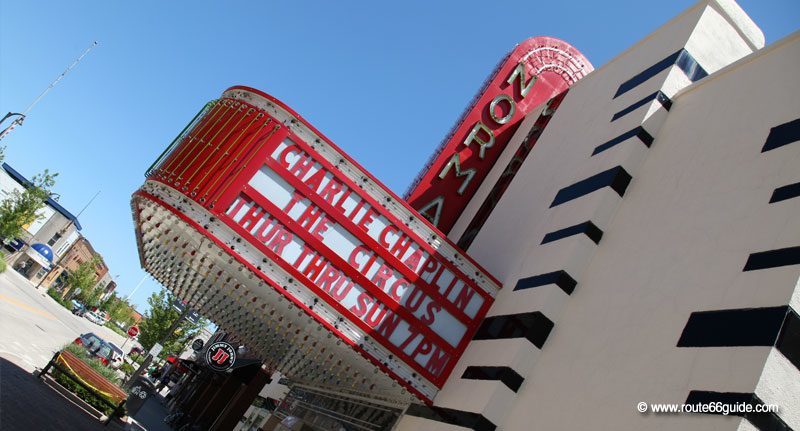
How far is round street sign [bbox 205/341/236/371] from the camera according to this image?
25219mm

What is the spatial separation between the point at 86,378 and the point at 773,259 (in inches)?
778

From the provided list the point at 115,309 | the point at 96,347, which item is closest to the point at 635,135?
the point at 96,347

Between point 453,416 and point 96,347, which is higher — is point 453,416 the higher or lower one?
the higher one

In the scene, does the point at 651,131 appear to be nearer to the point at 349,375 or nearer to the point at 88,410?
the point at 349,375

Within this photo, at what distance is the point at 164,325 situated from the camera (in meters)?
43.5

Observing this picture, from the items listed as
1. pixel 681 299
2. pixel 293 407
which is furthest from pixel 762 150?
pixel 293 407

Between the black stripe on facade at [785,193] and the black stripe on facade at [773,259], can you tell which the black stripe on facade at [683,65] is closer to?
the black stripe on facade at [785,193]

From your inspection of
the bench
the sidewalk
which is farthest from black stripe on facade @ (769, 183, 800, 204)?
the sidewalk

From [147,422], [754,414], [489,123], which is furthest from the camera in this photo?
[147,422]

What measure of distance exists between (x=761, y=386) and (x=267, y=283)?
826 centimetres

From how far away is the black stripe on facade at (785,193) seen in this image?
7.79 m

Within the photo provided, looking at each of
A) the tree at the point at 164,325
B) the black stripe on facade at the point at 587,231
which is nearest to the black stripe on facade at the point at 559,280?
the black stripe on facade at the point at 587,231

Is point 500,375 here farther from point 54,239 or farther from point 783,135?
point 54,239

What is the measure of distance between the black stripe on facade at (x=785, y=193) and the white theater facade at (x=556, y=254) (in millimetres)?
31
